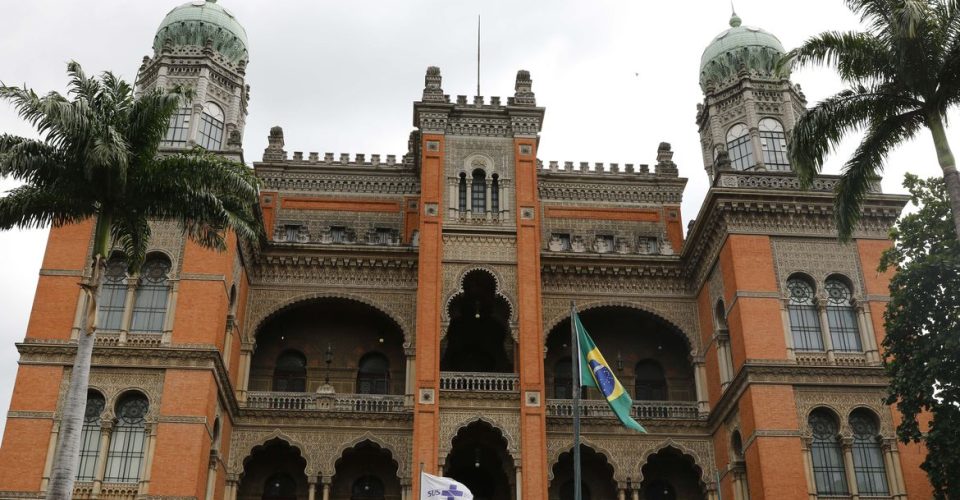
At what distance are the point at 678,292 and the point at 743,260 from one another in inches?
189

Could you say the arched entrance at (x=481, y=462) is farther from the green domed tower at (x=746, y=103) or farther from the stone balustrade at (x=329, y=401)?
the green domed tower at (x=746, y=103)

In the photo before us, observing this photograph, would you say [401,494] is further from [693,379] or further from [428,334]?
[693,379]

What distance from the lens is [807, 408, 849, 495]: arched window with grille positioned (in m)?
27.4

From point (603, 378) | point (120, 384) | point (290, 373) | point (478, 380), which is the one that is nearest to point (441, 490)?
point (603, 378)

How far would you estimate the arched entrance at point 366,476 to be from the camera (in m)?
32.3

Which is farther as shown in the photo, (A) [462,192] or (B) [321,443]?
(A) [462,192]

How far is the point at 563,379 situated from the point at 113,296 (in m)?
15.2

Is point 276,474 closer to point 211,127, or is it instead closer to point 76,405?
point 211,127

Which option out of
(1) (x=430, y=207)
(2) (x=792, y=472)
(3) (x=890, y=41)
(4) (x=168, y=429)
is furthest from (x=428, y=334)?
(3) (x=890, y=41)

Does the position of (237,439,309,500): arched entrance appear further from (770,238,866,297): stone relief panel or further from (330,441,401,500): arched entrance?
(770,238,866,297): stone relief panel

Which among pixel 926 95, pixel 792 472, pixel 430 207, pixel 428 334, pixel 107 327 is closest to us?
pixel 926 95

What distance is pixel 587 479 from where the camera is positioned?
33000mm

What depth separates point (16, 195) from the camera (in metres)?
21.8

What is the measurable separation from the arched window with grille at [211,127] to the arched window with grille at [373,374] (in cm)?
903
